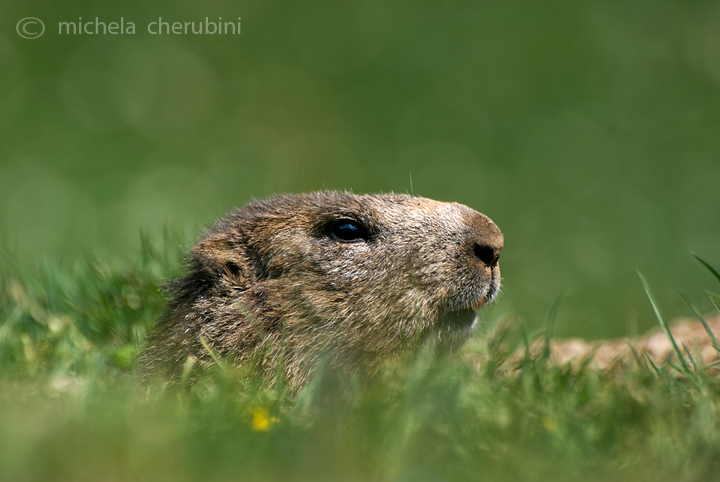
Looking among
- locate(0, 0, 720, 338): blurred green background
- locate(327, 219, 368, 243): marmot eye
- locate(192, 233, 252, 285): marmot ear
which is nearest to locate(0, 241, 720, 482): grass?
locate(192, 233, 252, 285): marmot ear

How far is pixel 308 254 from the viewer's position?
4.46m

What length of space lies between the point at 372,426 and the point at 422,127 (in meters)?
10.9

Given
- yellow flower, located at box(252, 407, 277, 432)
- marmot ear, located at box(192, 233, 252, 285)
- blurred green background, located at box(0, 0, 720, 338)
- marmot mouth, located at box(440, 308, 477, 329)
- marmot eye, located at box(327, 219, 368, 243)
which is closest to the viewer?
yellow flower, located at box(252, 407, 277, 432)

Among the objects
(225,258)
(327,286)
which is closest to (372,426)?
(327,286)

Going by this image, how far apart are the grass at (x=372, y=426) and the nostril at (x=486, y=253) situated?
1.78ft

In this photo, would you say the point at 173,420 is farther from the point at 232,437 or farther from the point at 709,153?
the point at 709,153

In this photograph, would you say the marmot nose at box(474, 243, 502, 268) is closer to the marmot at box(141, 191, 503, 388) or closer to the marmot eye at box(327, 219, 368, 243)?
the marmot at box(141, 191, 503, 388)

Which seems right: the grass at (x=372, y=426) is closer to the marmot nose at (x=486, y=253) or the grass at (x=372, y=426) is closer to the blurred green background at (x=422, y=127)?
the marmot nose at (x=486, y=253)

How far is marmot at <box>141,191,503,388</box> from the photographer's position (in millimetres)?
4172

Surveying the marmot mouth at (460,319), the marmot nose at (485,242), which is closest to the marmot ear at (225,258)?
the marmot mouth at (460,319)

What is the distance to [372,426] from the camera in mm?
3184

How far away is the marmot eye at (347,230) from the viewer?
459cm

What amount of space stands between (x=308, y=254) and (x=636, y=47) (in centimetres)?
1137

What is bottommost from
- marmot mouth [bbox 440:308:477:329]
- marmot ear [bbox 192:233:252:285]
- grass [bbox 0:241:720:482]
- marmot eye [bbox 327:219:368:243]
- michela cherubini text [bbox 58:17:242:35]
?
grass [bbox 0:241:720:482]
